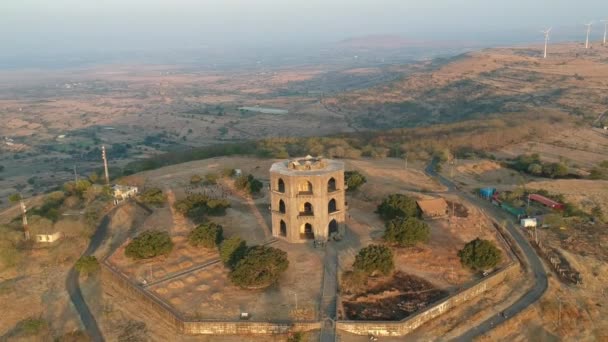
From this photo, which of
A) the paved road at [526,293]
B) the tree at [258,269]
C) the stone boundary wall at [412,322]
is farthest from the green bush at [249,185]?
the stone boundary wall at [412,322]

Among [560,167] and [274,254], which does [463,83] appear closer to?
[560,167]

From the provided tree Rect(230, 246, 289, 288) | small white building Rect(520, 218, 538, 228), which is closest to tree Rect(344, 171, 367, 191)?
small white building Rect(520, 218, 538, 228)

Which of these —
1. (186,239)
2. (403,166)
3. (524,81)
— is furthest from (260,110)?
(186,239)

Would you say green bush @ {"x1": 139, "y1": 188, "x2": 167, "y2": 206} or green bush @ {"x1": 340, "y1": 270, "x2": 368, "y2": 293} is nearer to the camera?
green bush @ {"x1": 340, "y1": 270, "x2": 368, "y2": 293}

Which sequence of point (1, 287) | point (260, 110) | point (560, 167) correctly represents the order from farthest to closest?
1. point (260, 110)
2. point (560, 167)
3. point (1, 287)

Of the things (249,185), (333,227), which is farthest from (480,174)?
(333,227)

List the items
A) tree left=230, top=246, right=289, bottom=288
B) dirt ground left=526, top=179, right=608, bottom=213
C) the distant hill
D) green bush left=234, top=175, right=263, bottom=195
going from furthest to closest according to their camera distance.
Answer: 1. the distant hill
2. green bush left=234, top=175, right=263, bottom=195
3. dirt ground left=526, top=179, right=608, bottom=213
4. tree left=230, top=246, right=289, bottom=288

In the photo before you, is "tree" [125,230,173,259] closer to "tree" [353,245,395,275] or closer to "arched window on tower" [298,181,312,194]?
"arched window on tower" [298,181,312,194]
